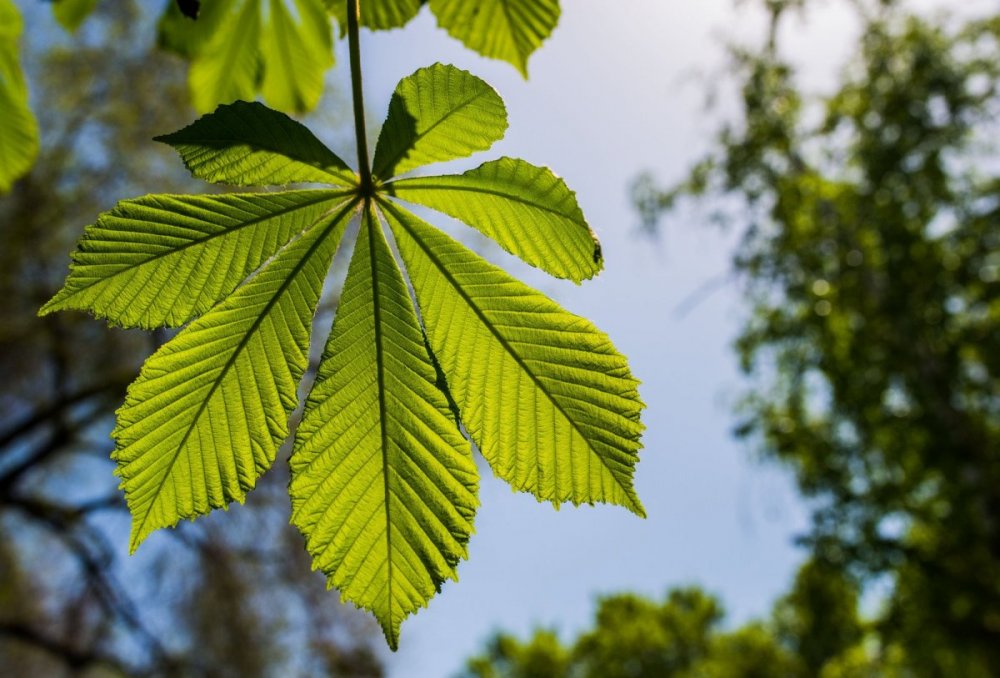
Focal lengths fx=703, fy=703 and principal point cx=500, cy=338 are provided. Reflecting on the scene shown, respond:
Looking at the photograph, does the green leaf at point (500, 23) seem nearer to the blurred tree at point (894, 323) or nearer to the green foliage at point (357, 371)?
the green foliage at point (357, 371)

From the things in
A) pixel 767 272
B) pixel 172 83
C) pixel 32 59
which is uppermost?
pixel 32 59

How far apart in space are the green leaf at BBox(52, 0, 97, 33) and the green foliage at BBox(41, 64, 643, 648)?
27.6 inches

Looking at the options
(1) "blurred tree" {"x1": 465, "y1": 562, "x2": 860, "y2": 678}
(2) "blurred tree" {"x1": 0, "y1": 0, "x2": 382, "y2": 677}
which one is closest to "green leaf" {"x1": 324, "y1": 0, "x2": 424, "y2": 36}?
(2) "blurred tree" {"x1": 0, "y1": 0, "x2": 382, "y2": 677}

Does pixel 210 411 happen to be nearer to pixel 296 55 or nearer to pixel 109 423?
pixel 296 55

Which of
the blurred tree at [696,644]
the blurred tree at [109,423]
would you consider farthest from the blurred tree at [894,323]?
the blurred tree at [109,423]

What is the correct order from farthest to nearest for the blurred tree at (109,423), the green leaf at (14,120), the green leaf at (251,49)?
the blurred tree at (109,423)
the green leaf at (251,49)
the green leaf at (14,120)

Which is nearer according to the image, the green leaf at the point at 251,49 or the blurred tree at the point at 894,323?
the green leaf at the point at 251,49

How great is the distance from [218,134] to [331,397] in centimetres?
22

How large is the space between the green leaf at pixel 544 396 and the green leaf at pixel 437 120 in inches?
4.7

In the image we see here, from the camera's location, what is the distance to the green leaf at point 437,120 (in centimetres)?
56

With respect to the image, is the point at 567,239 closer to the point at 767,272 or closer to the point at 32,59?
the point at 767,272

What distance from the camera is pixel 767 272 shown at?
6.61 m

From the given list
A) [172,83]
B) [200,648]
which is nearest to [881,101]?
[172,83]

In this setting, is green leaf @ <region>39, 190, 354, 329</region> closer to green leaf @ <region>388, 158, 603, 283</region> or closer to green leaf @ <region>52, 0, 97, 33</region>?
green leaf @ <region>388, 158, 603, 283</region>
